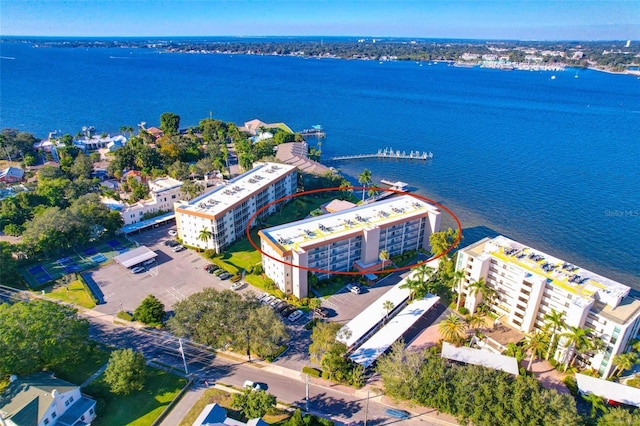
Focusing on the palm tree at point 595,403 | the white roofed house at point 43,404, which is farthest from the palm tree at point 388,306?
the white roofed house at point 43,404

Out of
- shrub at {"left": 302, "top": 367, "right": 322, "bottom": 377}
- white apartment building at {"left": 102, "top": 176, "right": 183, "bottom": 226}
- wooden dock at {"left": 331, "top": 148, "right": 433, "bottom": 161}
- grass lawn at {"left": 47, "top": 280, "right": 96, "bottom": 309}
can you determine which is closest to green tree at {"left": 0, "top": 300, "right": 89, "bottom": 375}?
grass lawn at {"left": 47, "top": 280, "right": 96, "bottom": 309}

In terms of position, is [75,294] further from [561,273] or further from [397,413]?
[561,273]

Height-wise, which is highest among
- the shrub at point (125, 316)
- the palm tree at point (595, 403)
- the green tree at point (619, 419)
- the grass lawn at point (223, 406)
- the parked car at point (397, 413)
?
the green tree at point (619, 419)

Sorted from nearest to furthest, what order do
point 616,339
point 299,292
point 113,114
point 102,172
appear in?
point 616,339 < point 299,292 < point 102,172 < point 113,114

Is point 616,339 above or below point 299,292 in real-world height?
above

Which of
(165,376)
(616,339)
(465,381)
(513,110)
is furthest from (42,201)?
(513,110)

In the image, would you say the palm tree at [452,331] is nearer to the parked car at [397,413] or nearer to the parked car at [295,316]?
the parked car at [397,413]

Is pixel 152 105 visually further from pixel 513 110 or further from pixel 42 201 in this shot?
pixel 513 110
